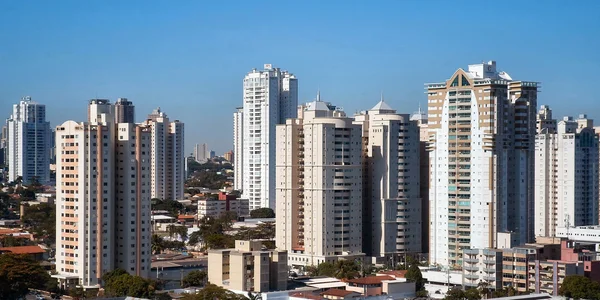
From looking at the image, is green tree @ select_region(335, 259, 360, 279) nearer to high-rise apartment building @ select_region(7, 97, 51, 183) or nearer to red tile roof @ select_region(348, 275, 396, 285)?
red tile roof @ select_region(348, 275, 396, 285)

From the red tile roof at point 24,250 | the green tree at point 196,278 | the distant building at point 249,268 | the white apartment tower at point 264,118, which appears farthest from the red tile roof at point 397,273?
the white apartment tower at point 264,118

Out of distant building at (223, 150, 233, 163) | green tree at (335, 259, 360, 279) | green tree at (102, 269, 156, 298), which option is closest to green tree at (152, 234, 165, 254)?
green tree at (335, 259, 360, 279)

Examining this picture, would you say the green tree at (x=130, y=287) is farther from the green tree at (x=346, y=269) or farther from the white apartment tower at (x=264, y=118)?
the white apartment tower at (x=264, y=118)

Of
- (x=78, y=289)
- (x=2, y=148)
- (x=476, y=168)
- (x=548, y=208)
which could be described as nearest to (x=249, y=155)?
(x=548, y=208)

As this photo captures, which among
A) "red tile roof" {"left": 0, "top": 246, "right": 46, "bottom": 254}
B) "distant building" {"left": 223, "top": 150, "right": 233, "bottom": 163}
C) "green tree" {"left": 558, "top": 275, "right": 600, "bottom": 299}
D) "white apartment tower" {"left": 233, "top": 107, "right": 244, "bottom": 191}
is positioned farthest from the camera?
"distant building" {"left": 223, "top": 150, "right": 233, "bottom": 163}

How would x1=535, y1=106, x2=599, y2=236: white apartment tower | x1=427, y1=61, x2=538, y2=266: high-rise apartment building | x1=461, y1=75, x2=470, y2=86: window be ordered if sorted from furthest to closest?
x1=535, y1=106, x2=599, y2=236: white apartment tower → x1=461, y1=75, x2=470, y2=86: window → x1=427, y1=61, x2=538, y2=266: high-rise apartment building

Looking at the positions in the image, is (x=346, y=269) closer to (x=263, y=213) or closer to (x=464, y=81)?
(x=464, y=81)

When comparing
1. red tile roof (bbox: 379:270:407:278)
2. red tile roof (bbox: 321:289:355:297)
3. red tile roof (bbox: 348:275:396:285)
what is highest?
red tile roof (bbox: 348:275:396:285)
